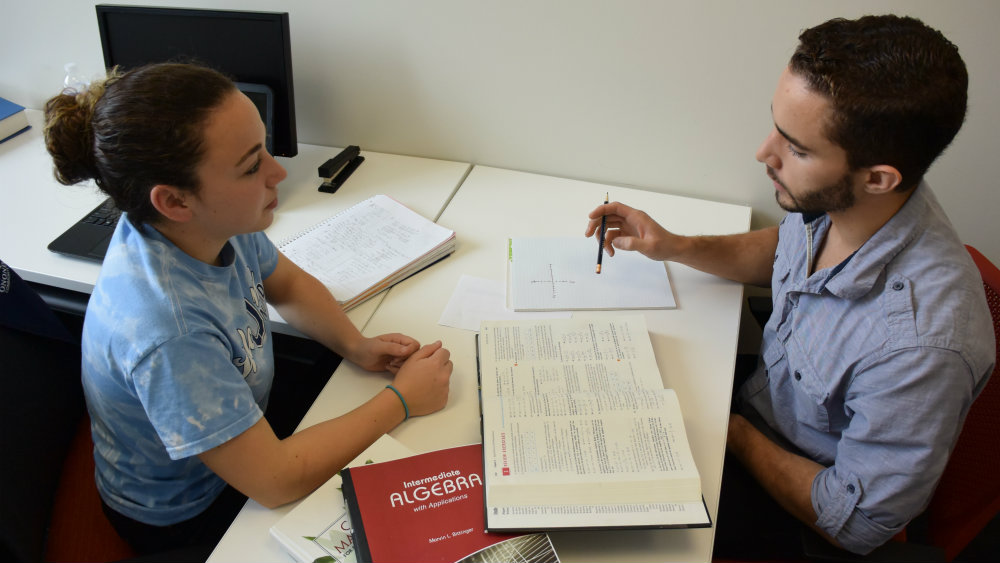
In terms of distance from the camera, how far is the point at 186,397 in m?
0.91

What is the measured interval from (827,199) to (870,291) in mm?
165

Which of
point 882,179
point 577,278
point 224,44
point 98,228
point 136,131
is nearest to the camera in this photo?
point 136,131

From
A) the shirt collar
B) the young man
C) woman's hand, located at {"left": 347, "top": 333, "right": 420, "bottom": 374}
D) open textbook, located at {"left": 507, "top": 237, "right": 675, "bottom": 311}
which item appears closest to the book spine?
woman's hand, located at {"left": 347, "top": 333, "right": 420, "bottom": 374}

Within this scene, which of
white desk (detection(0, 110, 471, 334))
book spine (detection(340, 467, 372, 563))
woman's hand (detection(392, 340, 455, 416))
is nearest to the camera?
book spine (detection(340, 467, 372, 563))

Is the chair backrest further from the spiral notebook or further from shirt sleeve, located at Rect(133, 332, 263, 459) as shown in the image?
shirt sleeve, located at Rect(133, 332, 263, 459)

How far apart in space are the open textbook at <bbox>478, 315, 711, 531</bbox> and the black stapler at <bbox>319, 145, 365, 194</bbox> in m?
0.76

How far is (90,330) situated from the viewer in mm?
1018

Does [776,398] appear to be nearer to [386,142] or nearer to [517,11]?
[517,11]

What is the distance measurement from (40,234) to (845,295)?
5.81 ft

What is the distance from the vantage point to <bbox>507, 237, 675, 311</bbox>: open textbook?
137cm

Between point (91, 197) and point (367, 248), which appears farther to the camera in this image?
point (91, 197)

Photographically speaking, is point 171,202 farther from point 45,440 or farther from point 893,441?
point 893,441

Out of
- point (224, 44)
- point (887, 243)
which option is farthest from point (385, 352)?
point (224, 44)

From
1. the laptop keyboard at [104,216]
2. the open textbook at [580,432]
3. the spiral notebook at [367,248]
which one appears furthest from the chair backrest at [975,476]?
the laptop keyboard at [104,216]
